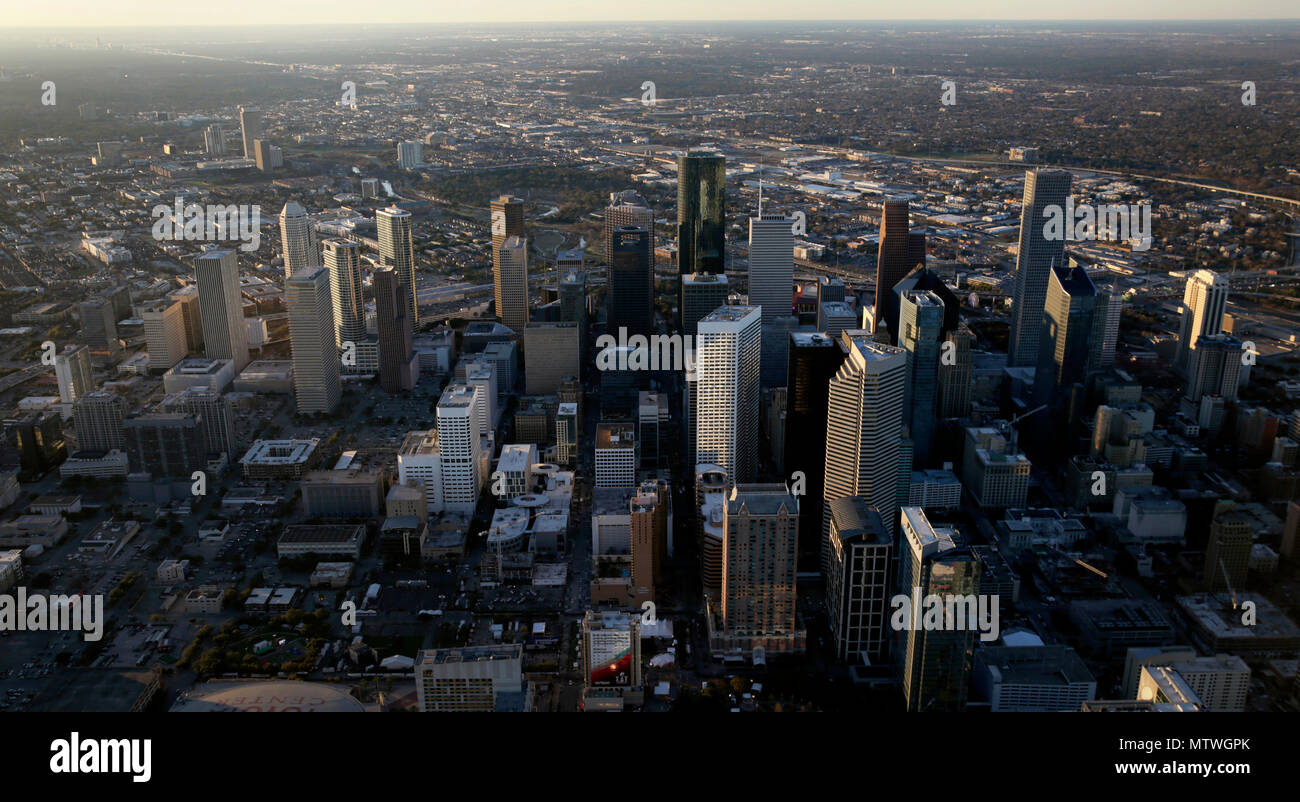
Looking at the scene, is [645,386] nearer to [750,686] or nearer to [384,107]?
[750,686]

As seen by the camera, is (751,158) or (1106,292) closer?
(1106,292)

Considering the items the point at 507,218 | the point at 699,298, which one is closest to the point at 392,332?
the point at 699,298

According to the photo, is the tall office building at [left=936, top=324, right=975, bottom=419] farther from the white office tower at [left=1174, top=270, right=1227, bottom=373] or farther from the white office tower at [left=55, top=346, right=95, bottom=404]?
the white office tower at [left=55, top=346, right=95, bottom=404]

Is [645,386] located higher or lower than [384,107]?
lower

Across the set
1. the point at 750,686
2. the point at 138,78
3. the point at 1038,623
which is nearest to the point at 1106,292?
the point at 1038,623

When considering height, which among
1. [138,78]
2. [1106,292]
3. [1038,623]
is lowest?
[1038,623]

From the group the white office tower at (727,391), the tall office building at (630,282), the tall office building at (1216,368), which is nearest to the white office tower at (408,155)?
the tall office building at (630,282)

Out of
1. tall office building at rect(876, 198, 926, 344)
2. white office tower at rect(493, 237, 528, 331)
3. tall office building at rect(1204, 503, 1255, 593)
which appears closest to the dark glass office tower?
white office tower at rect(493, 237, 528, 331)
